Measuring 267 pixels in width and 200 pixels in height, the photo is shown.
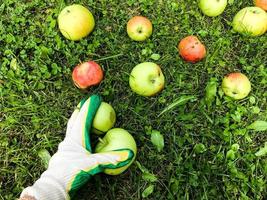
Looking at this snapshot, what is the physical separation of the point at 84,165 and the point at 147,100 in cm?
85

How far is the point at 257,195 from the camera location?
3195mm

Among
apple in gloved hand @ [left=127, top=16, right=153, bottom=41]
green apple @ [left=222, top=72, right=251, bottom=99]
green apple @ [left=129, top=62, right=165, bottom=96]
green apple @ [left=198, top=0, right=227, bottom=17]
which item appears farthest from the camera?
green apple @ [left=198, top=0, right=227, bottom=17]

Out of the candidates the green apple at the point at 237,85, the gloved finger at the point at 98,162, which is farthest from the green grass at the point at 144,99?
the gloved finger at the point at 98,162

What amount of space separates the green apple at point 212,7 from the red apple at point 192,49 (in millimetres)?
321

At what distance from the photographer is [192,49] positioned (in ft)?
11.4

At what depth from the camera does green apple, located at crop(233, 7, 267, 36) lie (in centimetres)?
355

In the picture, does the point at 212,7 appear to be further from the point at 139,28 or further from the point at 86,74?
the point at 86,74

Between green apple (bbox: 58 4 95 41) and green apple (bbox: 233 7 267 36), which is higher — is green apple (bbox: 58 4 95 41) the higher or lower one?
the higher one

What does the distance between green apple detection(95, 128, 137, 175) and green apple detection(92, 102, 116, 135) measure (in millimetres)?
71

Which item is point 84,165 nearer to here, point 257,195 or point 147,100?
point 147,100

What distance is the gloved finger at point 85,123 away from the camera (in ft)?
10.1

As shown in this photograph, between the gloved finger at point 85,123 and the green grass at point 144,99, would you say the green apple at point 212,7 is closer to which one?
the green grass at point 144,99

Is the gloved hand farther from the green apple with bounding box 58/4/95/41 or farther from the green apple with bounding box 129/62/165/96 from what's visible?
the green apple with bounding box 58/4/95/41

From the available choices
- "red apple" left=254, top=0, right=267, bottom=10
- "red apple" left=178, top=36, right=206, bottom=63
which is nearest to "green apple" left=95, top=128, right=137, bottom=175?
"red apple" left=178, top=36, right=206, bottom=63
